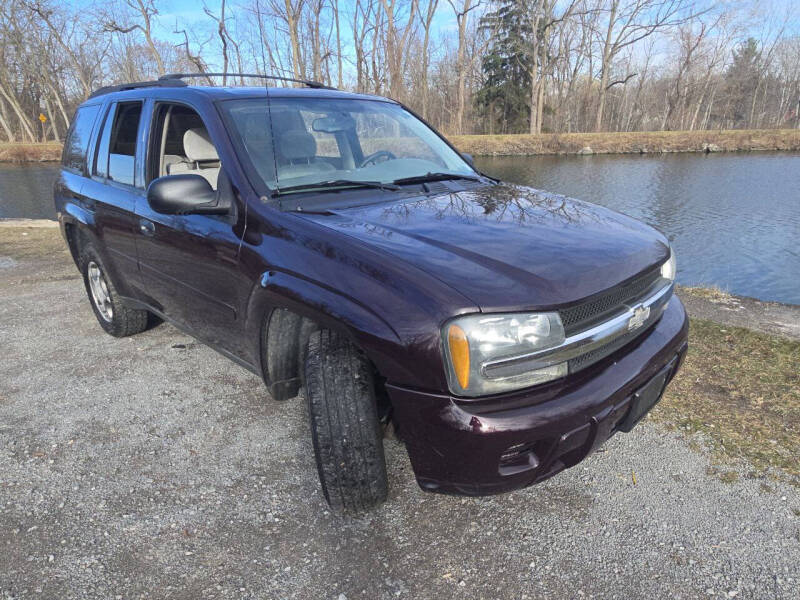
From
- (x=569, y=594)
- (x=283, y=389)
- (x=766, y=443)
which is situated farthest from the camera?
(x=766, y=443)

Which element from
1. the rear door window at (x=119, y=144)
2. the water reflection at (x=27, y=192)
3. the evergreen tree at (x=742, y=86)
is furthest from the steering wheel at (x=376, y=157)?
the evergreen tree at (x=742, y=86)

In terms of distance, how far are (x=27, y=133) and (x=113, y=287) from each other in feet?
163

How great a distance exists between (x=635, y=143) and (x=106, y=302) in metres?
33.3

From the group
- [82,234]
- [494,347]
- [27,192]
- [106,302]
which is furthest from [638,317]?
[27,192]

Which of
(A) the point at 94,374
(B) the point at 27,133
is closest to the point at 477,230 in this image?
(A) the point at 94,374

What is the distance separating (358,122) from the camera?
3365 millimetres

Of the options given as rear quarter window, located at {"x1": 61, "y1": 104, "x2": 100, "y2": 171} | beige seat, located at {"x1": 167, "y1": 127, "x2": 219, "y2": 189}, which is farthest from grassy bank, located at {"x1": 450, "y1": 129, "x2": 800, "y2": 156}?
beige seat, located at {"x1": 167, "y1": 127, "x2": 219, "y2": 189}

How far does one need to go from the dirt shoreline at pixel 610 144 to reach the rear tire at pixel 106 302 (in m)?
28.4

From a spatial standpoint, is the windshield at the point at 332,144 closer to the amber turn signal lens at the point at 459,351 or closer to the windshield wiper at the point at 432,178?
the windshield wiper at the point at 432,178

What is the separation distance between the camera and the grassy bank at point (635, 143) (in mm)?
30719

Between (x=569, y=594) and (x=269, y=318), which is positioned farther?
(x=269, y=318)

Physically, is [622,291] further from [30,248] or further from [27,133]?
[27,133]

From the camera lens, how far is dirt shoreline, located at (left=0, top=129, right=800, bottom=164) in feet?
101

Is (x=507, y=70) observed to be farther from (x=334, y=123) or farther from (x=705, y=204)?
(x=334, y=123)
